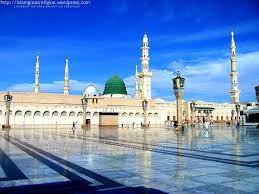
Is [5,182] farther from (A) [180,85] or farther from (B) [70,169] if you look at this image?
(A) [180,85]

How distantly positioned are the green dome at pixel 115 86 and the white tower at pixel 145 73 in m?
6.83

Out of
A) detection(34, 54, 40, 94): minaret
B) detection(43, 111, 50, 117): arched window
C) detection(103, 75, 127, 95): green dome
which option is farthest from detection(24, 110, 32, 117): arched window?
detection(103, 75, 127, 95): green dome

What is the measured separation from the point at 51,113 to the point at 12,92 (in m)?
9.29

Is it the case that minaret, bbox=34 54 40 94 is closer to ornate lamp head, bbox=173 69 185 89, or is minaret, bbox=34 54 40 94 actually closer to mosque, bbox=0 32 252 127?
mosque, bbox=0 32 252 127

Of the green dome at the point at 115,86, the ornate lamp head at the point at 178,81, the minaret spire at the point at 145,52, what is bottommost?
the ornate lamp head at the point at 178,81

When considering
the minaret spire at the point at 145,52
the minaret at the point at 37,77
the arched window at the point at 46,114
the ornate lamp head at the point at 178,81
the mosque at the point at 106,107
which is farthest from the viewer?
the minaret spire at the point at 145,52

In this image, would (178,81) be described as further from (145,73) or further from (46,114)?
(145,73)

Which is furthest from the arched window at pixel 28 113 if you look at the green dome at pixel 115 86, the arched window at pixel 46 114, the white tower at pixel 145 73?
the white tower at pixel 145 73

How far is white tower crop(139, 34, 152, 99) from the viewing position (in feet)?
250

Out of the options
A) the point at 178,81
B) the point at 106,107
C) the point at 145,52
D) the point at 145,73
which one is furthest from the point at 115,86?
the point at 178,81

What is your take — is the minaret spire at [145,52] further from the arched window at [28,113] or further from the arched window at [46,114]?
the arched window at [28,113]

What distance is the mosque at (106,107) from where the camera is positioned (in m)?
55.8

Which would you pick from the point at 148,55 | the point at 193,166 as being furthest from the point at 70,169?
the point at 148,55

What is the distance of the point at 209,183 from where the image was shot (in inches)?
228
